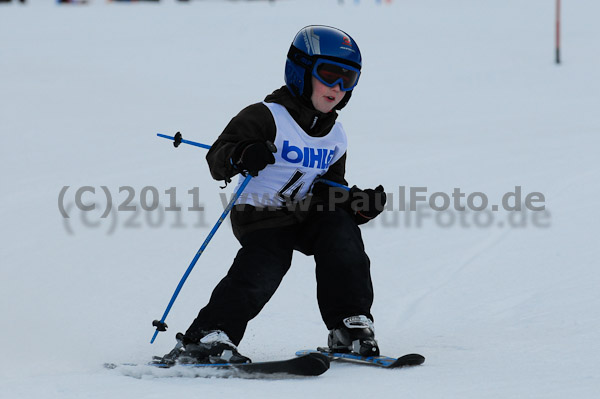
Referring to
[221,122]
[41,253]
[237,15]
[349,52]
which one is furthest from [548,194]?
[237,15]

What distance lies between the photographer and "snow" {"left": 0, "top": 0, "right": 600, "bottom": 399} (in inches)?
138

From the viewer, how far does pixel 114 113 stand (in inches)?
456

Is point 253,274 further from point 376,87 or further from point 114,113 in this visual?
point 376,87

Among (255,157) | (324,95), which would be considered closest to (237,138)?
(255,157)

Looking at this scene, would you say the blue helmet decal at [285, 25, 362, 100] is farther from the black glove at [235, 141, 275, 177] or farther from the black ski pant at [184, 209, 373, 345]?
the black ski pant at [184, 209, 373, 345]

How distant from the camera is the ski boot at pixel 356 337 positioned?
3.64m

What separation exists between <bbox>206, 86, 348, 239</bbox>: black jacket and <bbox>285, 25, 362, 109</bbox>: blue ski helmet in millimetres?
89

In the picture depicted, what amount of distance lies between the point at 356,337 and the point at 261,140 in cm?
99

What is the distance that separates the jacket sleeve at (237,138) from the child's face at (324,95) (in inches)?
9.2

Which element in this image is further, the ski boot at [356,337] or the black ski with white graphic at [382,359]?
the ski boot at [356,337]

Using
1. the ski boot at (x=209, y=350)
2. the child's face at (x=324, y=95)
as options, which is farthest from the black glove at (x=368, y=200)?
the ski boot at (x=209, y=350)

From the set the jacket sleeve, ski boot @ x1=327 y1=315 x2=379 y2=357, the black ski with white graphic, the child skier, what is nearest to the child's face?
the child skier

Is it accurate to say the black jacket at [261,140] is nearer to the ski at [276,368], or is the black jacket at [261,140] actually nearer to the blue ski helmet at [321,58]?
the blue ski helmet at [321,58]

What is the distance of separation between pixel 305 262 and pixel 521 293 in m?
1.74
